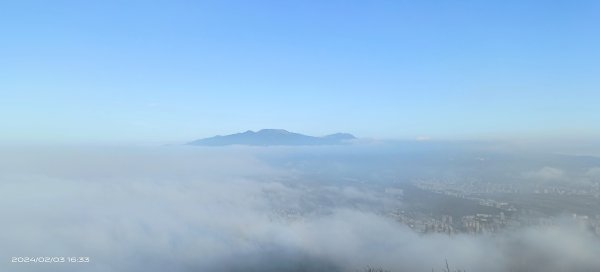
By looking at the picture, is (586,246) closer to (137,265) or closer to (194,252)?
(194,252)

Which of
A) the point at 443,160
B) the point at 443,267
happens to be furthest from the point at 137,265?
the point at 443,160

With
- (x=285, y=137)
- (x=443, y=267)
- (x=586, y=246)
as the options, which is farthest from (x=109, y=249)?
(x=285, y=137)

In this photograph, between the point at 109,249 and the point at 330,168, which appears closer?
the point at 109,249

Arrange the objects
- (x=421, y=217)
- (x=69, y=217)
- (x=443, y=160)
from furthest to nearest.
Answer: (x=443, y=160) < (x=421, y=217) < (x=69, y=217)

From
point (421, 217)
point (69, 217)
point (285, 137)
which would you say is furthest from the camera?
point (285, 137)

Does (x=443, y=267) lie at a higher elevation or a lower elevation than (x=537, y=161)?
lower

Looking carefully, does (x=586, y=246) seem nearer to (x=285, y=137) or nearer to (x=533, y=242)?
(x=533, y=242)

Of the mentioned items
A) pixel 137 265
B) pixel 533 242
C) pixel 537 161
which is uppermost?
pixel 537 161
